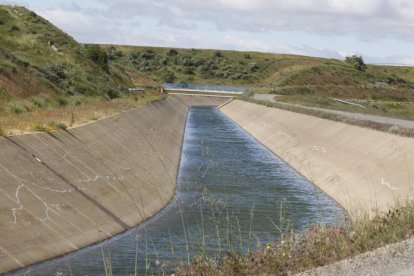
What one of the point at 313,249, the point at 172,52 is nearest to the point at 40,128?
the point at 313,249

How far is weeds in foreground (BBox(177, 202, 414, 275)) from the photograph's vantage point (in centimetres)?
1117

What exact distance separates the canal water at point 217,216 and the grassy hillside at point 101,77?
640 cm

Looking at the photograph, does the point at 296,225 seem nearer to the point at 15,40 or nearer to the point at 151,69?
the point at 15,40

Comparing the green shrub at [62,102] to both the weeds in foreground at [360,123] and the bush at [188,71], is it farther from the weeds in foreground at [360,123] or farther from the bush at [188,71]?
the bush at [188,71]

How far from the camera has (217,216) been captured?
85.9ft

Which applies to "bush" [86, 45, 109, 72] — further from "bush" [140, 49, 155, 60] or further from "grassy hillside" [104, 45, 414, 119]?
"bush" [140, 49, 155, 60]

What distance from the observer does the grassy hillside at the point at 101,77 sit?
41250mm

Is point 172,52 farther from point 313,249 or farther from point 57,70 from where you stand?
point 313,249

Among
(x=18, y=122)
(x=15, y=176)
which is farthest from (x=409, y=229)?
(x=18, y=122)

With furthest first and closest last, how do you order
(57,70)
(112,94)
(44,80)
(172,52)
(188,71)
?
(172,52) < (188,71) < (112,94) < (57,70) < (44,80)

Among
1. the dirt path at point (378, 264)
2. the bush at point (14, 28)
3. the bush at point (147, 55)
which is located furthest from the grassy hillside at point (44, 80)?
the bush at point (147, 55)

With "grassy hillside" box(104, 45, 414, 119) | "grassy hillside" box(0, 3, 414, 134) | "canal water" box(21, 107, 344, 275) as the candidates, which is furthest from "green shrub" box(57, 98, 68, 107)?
"grassy hillside" box(104, 45, 414, 119)

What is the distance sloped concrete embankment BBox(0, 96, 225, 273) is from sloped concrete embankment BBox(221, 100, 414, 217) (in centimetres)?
650

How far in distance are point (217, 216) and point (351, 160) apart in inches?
477
